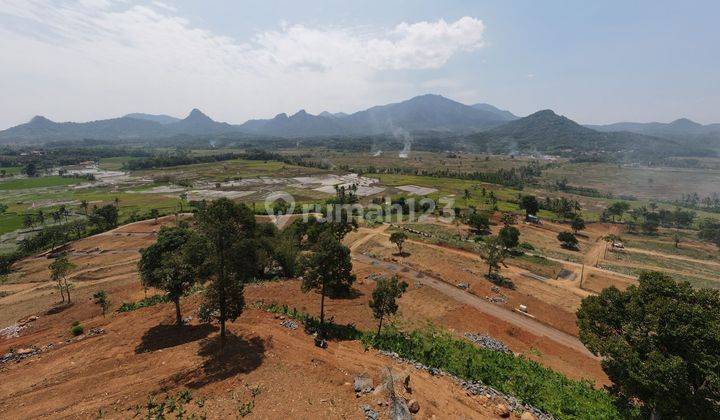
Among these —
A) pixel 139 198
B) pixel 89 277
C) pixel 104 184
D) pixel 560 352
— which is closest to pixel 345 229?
pixel 560 352

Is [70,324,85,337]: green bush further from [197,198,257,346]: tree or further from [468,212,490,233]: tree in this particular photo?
[468,212,490,233]: tree

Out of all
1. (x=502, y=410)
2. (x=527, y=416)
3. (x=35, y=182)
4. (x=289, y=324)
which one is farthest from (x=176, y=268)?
(x=35, y=182)

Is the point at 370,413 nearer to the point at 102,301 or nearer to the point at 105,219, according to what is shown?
the point at 102,301

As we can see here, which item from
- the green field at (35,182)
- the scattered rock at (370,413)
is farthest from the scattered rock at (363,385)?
the green field at (35,182)

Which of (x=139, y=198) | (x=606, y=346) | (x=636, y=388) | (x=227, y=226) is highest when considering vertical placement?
(x=227, y=226)

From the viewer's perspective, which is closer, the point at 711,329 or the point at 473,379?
the point at 711,329

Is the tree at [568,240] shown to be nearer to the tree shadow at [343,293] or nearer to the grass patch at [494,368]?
the grass patch at [494,368]

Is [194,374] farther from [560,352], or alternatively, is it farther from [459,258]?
[459,258]
